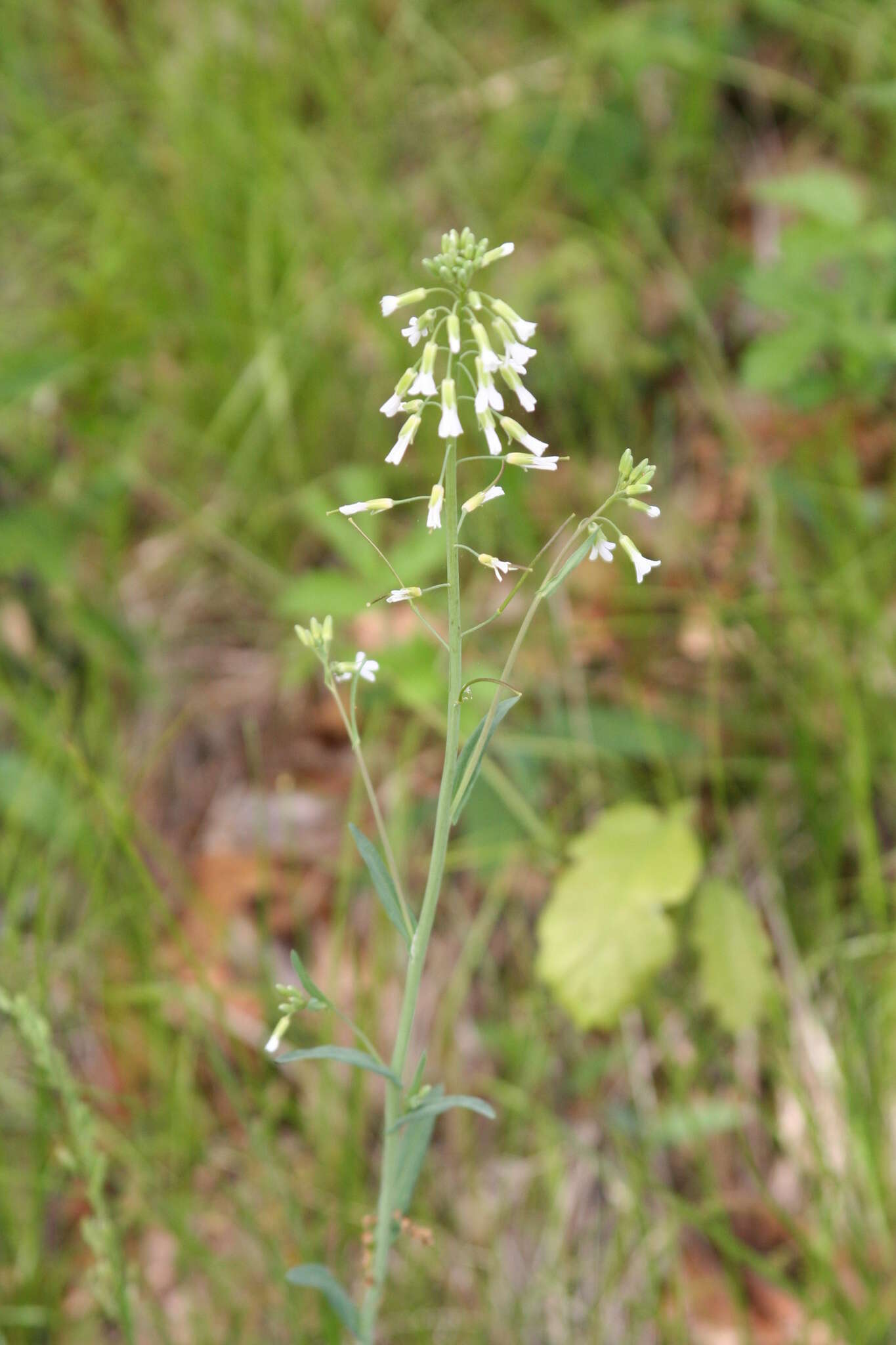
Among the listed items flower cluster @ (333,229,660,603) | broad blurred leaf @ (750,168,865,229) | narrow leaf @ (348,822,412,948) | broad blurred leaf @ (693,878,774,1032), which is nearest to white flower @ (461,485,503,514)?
flower cluster @ (333,229,660,603)

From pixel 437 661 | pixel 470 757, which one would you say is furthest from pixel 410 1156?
pixel 437 661

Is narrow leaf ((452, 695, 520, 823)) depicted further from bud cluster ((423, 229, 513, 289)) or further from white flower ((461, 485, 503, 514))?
bud cluster ((423, 229, 513, 289))

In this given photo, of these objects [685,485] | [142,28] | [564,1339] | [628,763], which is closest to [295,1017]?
[564,1339]

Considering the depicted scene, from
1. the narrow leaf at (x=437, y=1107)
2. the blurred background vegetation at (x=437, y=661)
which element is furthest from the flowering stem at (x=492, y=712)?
the blurred background vegetation at (x=437, y=661)

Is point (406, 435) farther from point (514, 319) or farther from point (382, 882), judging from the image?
point (382, 882)

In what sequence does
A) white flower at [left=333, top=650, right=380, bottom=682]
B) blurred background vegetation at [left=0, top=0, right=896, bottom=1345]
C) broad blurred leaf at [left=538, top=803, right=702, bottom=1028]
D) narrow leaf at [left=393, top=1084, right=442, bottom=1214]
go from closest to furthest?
1. white flower at [left=333, top=650, right=380, bottom=682]
2. narrow leaf at [left=393, top=1084, right=442, bottom=1214]
3. broad blurred leaf at [left=538, top=803, right=702, bottom=1028]
4. blurred background vegetation at [left=0, top=0, right=896, bottom=1345]
